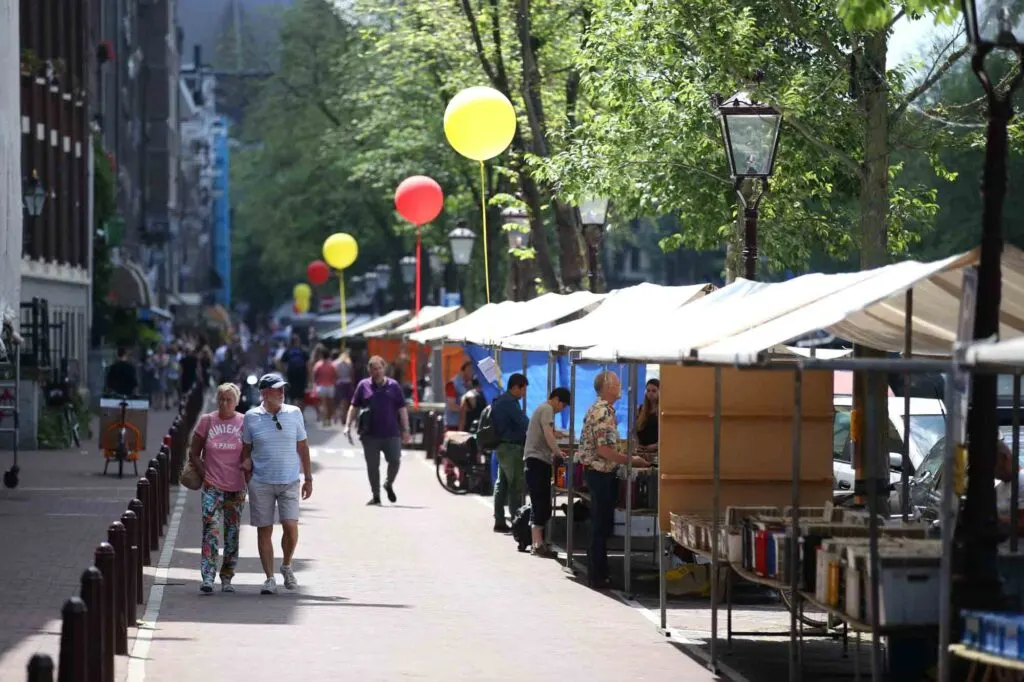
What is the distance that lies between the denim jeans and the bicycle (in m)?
12.9

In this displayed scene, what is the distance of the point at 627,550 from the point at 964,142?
8.12 m

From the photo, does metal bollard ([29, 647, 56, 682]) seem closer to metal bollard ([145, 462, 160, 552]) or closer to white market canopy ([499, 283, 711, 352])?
white market canopy ([499, 283, 711, 352])

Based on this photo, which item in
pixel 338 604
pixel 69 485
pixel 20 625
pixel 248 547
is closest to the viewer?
pixel 20 625

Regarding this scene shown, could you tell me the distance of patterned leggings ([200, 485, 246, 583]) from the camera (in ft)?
53.8

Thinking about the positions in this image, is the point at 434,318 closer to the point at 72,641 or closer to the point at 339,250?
the point at 339,250

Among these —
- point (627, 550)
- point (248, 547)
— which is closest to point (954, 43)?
Answer: point (627, 550)

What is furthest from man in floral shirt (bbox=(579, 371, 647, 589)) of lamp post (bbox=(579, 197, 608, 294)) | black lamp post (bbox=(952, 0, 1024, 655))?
lamp post (bbox=(579, 197, 608, 294))

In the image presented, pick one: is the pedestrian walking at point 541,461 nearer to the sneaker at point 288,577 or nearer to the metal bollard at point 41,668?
the sneaker at point 288,577

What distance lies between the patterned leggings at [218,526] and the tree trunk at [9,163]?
34.4 feet

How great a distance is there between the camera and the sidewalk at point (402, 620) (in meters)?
12.7

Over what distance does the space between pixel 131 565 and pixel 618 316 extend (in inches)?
210

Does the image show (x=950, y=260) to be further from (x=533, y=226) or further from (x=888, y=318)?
(x=533, y=226)

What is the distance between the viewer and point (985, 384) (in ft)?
33.1

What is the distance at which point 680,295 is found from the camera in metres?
17.1
